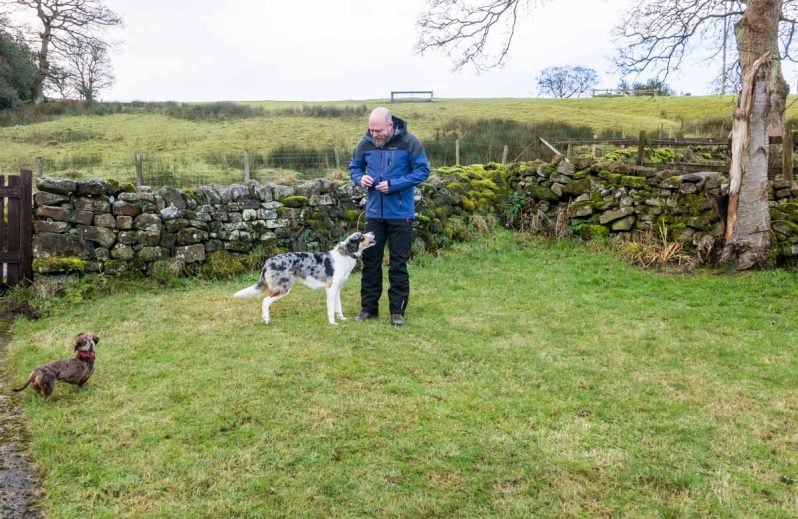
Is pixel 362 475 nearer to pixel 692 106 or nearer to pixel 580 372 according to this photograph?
pixel 580 372

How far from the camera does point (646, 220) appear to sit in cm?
1078

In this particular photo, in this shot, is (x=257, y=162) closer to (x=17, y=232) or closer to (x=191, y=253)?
(x=191, y=253)

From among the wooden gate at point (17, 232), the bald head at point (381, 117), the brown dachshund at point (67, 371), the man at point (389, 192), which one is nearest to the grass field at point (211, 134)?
the wooden gate at point (17, 232)

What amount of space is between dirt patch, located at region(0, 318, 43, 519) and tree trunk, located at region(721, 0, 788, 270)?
9260 mm

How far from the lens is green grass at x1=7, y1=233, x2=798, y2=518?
3516mm

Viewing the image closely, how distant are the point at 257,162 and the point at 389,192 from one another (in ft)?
44.7

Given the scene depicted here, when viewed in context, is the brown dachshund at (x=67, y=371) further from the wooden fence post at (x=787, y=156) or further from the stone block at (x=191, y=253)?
the wooden fence post at (x=787, y=156)

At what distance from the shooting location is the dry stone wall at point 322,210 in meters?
8.38

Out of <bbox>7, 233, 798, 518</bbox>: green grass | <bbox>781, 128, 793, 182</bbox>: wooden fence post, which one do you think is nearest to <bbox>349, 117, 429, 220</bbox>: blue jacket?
<bbox>7, 233, 798, 518</bbox>: green grass

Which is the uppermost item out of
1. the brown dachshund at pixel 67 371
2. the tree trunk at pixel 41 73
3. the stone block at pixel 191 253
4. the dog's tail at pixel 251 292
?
the tree trunk at pixel 41 73

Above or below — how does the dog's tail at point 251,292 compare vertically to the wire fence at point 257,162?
below

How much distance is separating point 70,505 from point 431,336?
3.80 meters

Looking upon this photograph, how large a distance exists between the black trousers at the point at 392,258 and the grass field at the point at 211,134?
10.4m

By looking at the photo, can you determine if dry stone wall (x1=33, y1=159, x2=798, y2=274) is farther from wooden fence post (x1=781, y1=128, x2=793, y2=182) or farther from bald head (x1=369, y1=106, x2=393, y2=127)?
bald head (x1=369, y1=106, x2=393, y2=127)
